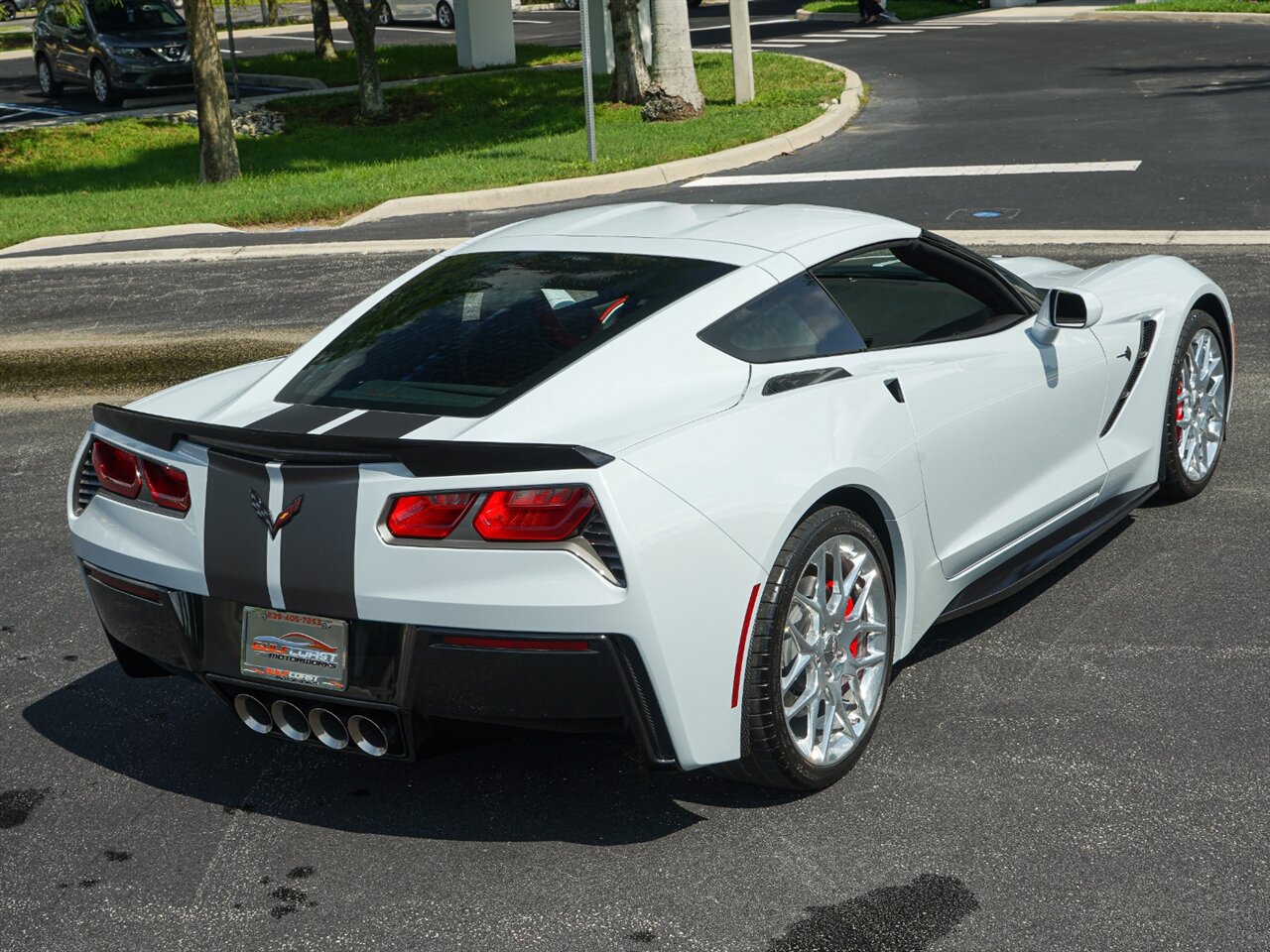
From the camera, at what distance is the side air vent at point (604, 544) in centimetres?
353

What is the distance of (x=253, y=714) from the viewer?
13.2 ft

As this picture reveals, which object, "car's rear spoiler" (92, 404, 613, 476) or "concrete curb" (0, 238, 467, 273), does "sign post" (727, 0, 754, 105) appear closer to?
"concrete curb" (0, 238, 467, 273)

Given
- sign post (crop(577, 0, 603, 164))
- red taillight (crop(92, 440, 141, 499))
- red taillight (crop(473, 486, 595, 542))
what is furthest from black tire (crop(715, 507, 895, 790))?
sign post (crop(577, 0, 603, 164))

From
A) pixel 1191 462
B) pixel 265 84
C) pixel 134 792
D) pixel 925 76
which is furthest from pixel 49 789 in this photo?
pixel 265 84

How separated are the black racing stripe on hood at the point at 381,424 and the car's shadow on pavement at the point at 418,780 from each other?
770mm

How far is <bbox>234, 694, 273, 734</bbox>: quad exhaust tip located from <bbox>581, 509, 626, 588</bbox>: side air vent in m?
1.03

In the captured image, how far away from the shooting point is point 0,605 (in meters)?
5.82

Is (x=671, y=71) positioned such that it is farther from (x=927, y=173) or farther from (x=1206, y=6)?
(x=1206, y=6)

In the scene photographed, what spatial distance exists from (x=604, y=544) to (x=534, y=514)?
0.18 m

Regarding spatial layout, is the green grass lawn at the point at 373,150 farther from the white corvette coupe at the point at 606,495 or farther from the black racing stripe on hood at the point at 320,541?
the black racing stripe on hood at the point at 320,541

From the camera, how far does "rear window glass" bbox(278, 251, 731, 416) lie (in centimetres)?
415

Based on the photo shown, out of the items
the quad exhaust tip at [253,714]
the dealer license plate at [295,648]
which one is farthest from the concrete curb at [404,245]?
the dealer license plate at [295,648]

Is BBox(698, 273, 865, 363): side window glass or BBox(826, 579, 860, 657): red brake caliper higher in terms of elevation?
BBox(698, 273, 865, 363): side window glass

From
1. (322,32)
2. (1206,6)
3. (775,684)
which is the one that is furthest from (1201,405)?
(322,32)
